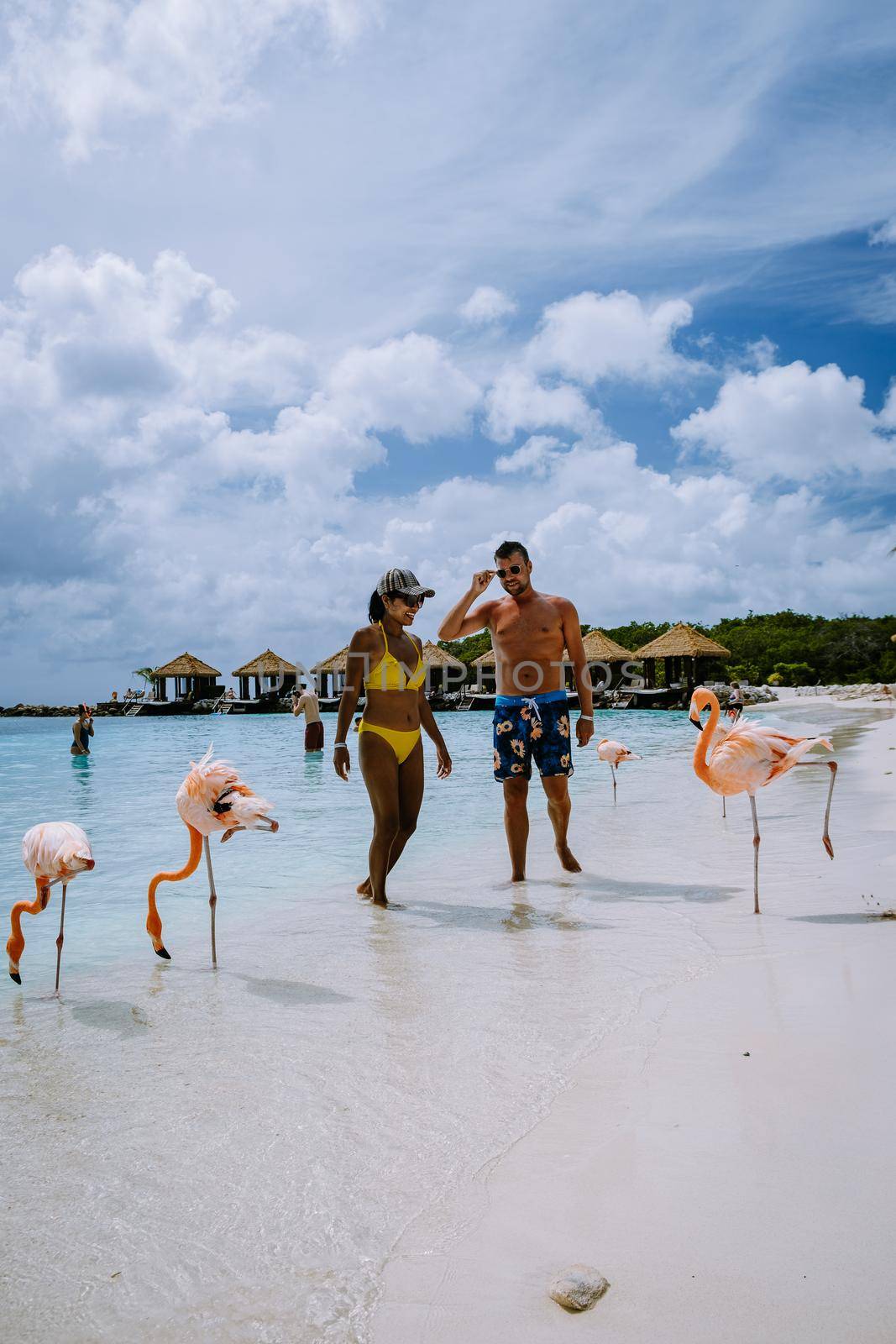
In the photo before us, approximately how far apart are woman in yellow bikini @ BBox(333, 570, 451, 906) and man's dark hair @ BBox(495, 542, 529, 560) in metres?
0.58

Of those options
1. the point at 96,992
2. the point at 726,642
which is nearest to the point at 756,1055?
the point at 96,992

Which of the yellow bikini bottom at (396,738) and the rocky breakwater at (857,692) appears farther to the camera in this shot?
Result: the rocky breakwater at (857,692)

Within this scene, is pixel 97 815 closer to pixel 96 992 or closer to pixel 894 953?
pixel 96 992

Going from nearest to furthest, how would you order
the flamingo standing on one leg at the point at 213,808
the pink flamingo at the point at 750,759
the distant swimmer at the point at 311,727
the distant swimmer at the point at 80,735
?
1. the flamingo standing on one leg at the point at 213,808
2. the pink flamingo at the point at 750,759
3. the distant swimmer at the point at 311,727
4. the distant swimmer at the point at 80,735

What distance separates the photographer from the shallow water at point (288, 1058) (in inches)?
82.0

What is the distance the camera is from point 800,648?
206 feet

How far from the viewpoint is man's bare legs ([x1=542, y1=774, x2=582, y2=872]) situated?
6.12m

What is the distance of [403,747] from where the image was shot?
5.86 metres

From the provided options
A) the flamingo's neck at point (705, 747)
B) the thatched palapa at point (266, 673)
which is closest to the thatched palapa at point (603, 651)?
the thatched palapa at point (266, 673)

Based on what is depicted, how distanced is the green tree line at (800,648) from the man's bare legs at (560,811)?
5125cm

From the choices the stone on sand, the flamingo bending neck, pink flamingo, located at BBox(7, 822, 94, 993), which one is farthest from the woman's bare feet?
the stone on sand

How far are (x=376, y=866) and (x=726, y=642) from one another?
66.2m

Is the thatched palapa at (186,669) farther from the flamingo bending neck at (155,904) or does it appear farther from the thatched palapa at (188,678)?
the flamingo bending neck at (155,904)

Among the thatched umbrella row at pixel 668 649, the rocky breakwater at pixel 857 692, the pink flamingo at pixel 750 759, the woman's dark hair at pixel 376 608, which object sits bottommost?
the rocky breakwater at pixel 857 692
